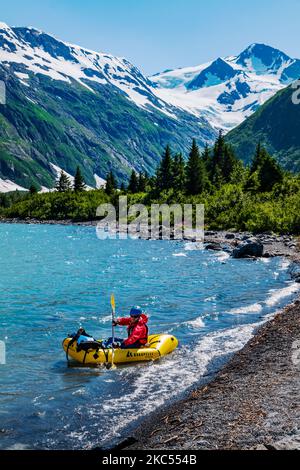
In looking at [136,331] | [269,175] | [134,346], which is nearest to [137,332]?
[136,331]

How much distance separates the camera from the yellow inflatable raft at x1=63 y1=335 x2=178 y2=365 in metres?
16.9

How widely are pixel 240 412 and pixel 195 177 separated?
273ft

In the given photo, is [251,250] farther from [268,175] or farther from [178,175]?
[178,175]

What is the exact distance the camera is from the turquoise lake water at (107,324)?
1254 centimetres

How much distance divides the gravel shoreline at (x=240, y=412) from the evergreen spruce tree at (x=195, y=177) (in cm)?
7673

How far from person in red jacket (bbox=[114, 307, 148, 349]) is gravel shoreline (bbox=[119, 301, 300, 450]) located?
11.7 feet

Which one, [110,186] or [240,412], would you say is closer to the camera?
[240,412]

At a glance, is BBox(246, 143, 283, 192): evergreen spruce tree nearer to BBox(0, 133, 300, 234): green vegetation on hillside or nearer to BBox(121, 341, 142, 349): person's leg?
BBox(0, 133, 300, 234): green vegetation on hillside

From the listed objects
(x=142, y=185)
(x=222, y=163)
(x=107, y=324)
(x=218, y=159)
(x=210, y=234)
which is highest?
(x=218, y=159)

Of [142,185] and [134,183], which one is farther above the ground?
[134,183]

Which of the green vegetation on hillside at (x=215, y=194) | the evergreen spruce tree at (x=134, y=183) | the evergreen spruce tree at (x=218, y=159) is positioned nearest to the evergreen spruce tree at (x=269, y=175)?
the green vegetation on hillside at (x=215, y=194)

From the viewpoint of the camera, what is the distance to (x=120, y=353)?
672 inches
